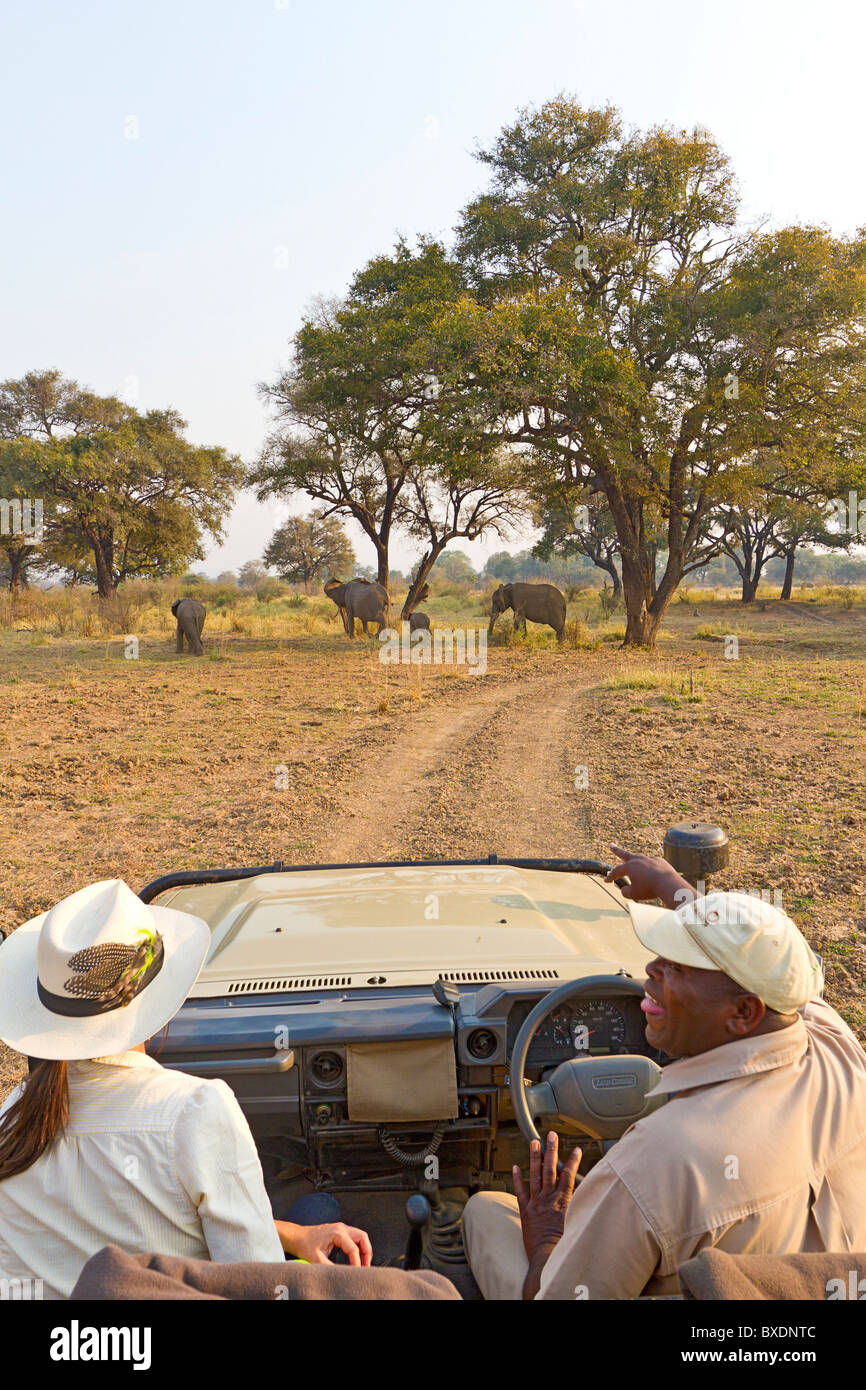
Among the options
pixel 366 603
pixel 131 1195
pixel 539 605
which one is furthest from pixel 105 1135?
pixel 539 605

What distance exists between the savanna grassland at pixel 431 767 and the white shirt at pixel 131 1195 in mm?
2830

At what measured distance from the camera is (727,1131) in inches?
66.9

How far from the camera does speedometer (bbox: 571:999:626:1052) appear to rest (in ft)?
8.56

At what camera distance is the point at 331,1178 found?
273 centimetres

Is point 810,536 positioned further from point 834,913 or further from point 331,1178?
point 331,1178

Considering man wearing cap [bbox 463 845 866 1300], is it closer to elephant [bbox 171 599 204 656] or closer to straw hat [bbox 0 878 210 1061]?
straw hat [bbox 0 878 210 1061]

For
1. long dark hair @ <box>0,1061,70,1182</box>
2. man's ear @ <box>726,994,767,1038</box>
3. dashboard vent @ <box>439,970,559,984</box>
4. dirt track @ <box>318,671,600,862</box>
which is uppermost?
man's ear @ <box>726,994,767,1038</box>

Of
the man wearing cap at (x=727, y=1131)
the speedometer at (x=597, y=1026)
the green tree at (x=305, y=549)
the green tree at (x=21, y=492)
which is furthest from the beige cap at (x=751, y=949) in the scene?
the green tree at (x=305, y=549)

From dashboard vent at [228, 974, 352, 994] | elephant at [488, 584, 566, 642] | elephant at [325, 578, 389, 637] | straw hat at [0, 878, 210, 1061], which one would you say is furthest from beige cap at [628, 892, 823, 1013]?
elephant at [488, 584, 566, 642]

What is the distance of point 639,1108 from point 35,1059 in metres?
1.45

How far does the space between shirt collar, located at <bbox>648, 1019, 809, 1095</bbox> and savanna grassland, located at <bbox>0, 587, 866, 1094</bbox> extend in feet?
10.7

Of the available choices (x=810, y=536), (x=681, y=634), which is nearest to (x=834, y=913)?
(x=681, y=634)

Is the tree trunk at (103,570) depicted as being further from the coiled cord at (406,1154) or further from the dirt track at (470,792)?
the coiled cord at (406,1154)

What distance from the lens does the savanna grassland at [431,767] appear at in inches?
282
